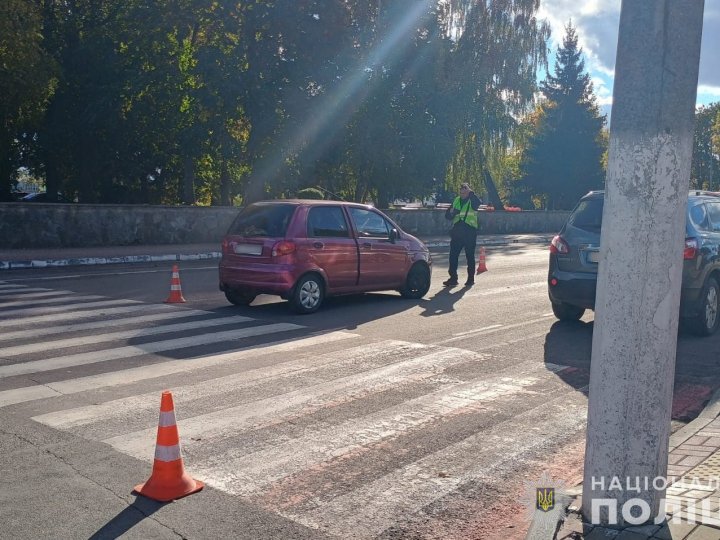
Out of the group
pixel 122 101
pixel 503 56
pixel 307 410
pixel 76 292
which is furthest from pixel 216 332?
pixel 503 56

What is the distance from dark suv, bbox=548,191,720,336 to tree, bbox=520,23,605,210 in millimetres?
48649

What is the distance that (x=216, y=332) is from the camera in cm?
1018

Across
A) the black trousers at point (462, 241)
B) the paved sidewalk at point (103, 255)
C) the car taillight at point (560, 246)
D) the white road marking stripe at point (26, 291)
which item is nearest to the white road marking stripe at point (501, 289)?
the black trousers at point (462, 241)

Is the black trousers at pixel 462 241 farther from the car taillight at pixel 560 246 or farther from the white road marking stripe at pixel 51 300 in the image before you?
the white road marking stripe at pixel 51 300

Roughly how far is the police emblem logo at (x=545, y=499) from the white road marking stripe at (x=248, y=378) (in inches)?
104

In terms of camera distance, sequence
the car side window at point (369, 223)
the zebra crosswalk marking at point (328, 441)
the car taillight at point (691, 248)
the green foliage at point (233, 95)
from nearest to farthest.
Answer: the zebra crosswalk marking at point (328, 441) → the car taillight at point (691, 248) → the car side window at point (369, 223) → the green foliage at point (233, 95)

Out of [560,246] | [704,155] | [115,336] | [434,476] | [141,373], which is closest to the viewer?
[434,476]

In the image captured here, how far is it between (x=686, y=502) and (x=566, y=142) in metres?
56.5

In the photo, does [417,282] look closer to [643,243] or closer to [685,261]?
[685,261]

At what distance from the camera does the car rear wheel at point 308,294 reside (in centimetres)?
1159

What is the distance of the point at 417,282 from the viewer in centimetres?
1392

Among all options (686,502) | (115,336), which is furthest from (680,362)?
(115,336)

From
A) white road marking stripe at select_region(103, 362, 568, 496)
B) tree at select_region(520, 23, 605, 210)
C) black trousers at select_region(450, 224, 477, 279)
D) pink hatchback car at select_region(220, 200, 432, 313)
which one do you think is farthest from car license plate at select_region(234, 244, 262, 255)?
tree at select_region(520, 23, 605, 210)

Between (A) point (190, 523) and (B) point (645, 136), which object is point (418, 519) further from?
(B) point (645, 136)
